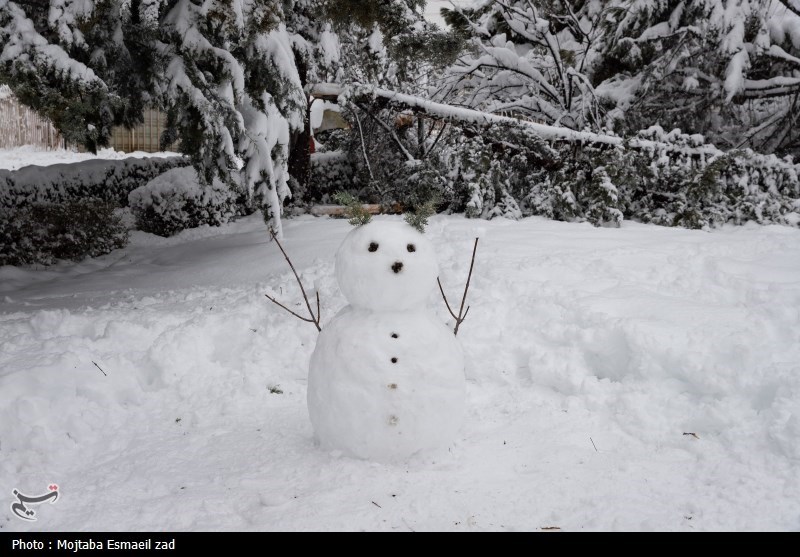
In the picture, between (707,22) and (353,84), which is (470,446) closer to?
(353,84)

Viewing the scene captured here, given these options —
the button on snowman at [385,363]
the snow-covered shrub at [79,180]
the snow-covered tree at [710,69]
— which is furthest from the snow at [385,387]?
the snow-covered tree at [710,69]

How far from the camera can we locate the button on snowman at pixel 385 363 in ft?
9.15

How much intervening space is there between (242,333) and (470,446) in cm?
196

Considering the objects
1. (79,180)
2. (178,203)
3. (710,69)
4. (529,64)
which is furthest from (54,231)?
(710,69)

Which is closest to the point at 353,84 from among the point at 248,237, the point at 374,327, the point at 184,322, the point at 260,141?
the point at 248,237

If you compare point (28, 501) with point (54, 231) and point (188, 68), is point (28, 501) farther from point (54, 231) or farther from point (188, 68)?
point (54, 231)

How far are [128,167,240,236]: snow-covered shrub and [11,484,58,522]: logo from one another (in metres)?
6.50

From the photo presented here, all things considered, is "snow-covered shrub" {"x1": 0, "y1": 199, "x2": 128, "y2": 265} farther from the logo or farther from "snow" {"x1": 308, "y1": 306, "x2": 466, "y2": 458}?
"snow" {"x1": 308, "y1": 306, "x2": 466, "y2": 458}

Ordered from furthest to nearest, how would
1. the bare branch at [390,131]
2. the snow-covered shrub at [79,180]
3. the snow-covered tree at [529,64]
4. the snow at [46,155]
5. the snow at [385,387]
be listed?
the snow at [46,155] < the snow-covered tree at [529,64] < the bare branch at [390,131] < the snow-covered shrub at [79,180] < the snow at [385,387]

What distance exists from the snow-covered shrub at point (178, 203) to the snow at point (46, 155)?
7198 mm

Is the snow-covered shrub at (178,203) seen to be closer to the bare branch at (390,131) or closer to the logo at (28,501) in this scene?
the bare branch at (390,131)

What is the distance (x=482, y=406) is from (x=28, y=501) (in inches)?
91.5

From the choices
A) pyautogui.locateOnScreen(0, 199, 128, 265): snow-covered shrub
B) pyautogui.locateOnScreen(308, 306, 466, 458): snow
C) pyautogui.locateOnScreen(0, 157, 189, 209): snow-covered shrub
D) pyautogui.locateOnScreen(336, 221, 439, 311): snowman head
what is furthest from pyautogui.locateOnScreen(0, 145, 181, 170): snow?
pyautogui.locateOnScreen(308, 306, 466, 458): snow

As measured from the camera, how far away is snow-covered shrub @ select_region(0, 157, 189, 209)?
851cm
